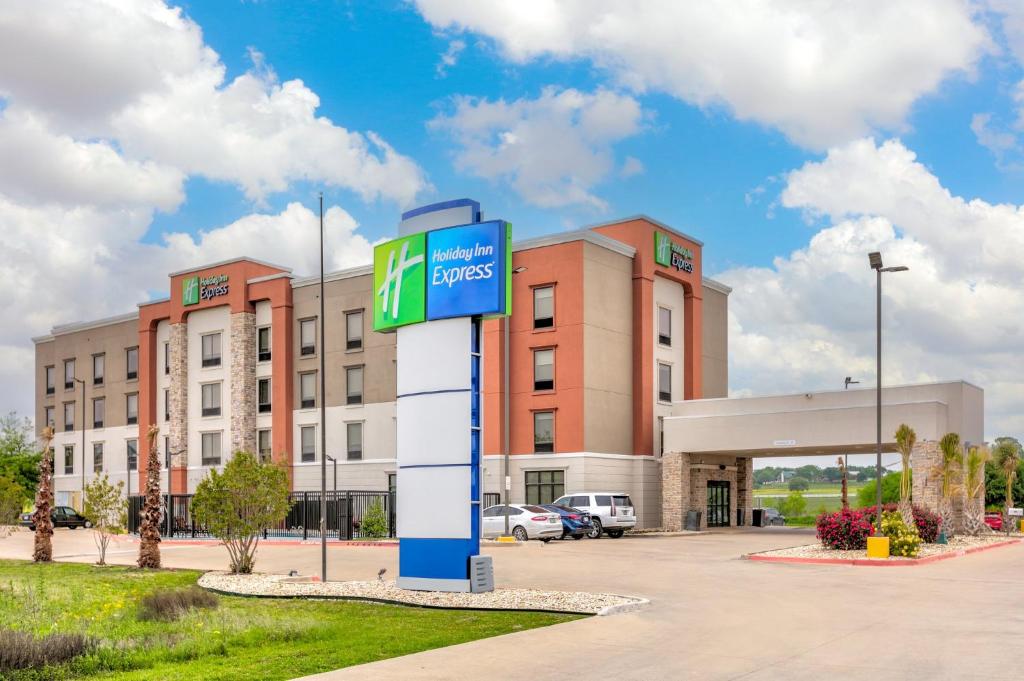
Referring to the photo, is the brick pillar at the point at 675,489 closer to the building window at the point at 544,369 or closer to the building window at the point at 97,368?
the building window at the point at 544,369

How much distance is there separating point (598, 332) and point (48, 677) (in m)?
39.9

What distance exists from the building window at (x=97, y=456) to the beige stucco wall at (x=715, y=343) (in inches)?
1565

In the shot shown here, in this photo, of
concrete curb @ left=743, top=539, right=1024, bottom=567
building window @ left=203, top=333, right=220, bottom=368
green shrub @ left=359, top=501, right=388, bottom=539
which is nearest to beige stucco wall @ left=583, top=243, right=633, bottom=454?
green shrub @ left=359, top=501, right=388, bottom=539

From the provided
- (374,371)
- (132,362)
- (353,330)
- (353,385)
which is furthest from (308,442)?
(132,362)

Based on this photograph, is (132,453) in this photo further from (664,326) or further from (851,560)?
(851,560)

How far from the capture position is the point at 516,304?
50750 millimetres

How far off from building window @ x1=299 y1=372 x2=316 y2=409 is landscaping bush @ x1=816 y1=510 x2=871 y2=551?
33519 mm

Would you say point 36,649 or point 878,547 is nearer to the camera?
point 36,649

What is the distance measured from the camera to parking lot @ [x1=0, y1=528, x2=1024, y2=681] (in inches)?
454

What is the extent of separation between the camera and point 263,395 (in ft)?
200

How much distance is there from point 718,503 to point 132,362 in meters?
38.4

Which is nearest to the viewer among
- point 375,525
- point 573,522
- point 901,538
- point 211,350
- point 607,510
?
point 901,538

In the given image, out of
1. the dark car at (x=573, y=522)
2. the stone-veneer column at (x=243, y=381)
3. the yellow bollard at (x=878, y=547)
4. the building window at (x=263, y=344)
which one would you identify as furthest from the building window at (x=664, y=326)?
the yellow bollard at (x=878, y=547)

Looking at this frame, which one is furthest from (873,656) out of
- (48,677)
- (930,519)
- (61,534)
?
(61,534)
